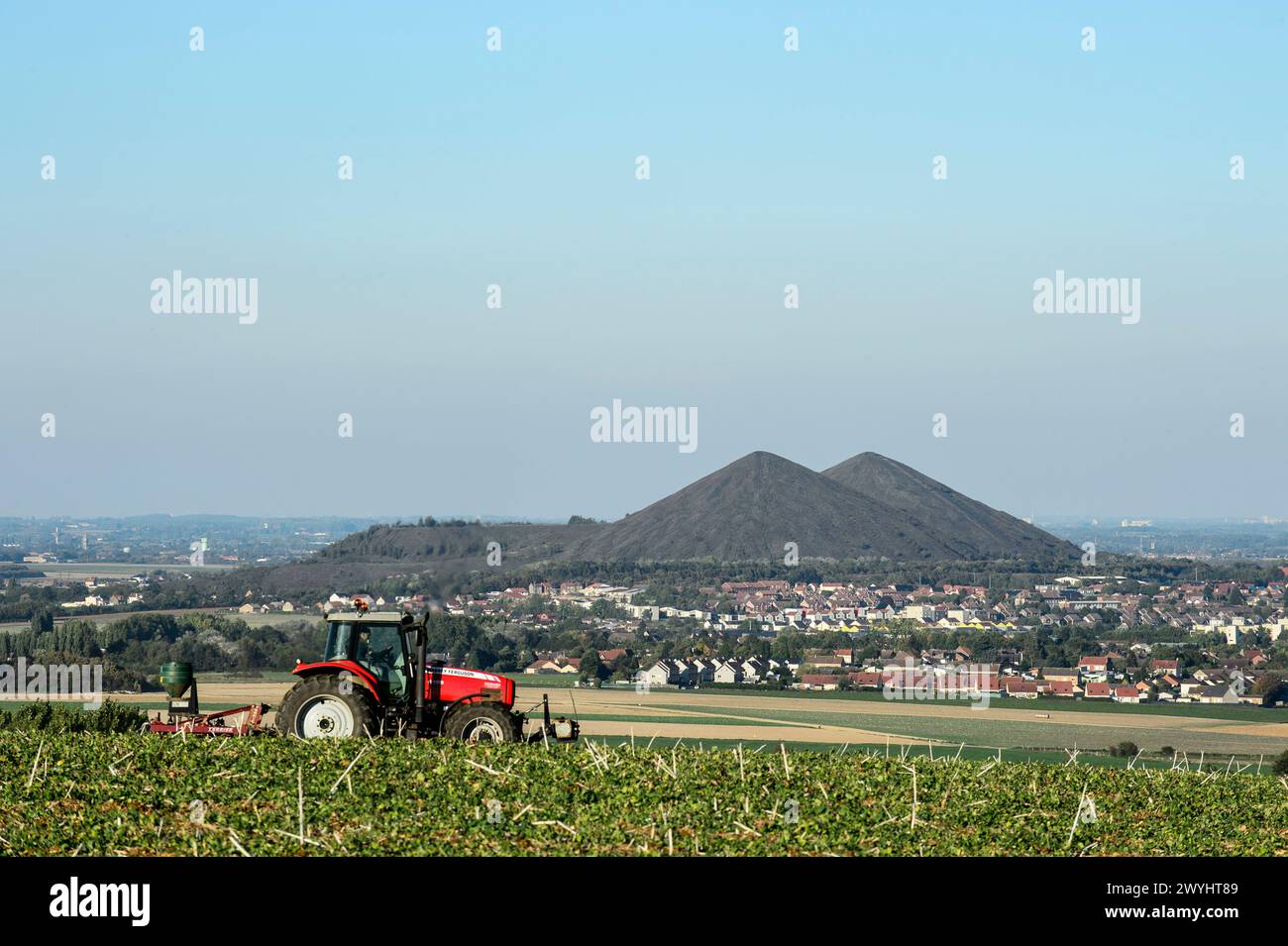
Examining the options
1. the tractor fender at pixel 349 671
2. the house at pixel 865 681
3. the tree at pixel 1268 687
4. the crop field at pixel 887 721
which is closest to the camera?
the tractor fender at pixel 349 671

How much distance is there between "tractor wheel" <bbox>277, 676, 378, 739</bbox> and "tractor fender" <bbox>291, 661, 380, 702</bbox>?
280 mm

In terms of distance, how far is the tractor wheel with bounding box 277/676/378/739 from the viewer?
20.5m

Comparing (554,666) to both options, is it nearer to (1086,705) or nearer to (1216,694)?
(1086,705)

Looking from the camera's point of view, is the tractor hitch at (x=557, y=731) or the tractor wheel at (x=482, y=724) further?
the tractor hitch at (x=557, y=731)

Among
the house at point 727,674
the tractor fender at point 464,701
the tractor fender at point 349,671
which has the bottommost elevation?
the house at point 727,674

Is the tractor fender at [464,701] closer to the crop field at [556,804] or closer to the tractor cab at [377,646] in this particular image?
the tractor cab at [377,646]

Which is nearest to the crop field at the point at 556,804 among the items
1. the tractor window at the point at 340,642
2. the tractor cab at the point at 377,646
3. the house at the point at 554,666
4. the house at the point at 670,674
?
the tractor cab at the point at 377,646

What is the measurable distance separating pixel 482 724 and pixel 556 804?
5.81 m

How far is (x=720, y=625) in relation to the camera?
413 ft

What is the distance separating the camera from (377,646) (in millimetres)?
21500

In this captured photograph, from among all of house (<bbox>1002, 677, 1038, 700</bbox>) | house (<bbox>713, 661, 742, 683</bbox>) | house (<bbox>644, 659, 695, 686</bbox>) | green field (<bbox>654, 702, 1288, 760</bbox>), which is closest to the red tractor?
green field (<bbox>654, 702, 1288, 760</bbox>)

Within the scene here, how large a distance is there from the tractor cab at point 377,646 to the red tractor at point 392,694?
2 centimetres

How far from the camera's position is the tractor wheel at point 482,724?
20.4m
